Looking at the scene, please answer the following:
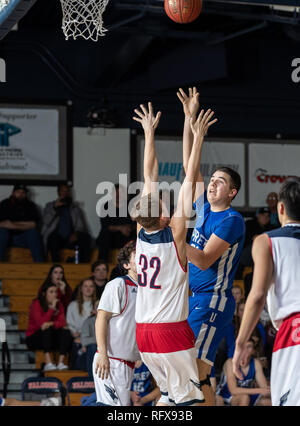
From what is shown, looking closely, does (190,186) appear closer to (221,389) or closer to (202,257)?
(202,257)

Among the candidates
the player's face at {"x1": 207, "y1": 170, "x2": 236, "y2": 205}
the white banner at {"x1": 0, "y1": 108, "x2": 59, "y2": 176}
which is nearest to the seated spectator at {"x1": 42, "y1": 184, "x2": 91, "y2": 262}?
the white banner at {"x1": 0, "y1": 108, "x2": 59, "y2": 176}

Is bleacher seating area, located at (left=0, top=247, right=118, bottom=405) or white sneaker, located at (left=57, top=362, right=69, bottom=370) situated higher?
bleacher seating area, located at (left=0, top=247, right=118, bottom=405)

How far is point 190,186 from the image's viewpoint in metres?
5.56

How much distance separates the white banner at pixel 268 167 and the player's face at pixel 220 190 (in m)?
9.66

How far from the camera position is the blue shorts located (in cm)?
588

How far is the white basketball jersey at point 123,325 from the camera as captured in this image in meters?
6.72

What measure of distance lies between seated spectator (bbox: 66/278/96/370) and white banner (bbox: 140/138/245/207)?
4.00m

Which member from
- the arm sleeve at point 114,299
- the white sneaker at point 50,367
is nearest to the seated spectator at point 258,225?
the white sneaker at point 50,367

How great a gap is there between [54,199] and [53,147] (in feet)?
3.16

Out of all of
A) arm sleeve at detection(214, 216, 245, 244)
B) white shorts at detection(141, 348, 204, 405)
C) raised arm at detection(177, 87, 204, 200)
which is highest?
raised arm at detection(177, 87, 204, 200)

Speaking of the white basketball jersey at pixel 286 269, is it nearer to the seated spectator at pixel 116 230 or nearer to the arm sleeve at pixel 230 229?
the arm sleeve at pixel 230 229

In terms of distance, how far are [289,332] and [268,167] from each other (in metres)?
11.4

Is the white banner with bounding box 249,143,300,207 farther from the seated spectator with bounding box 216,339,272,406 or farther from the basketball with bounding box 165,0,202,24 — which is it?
the basketball with bounding box 165,0,202,24
